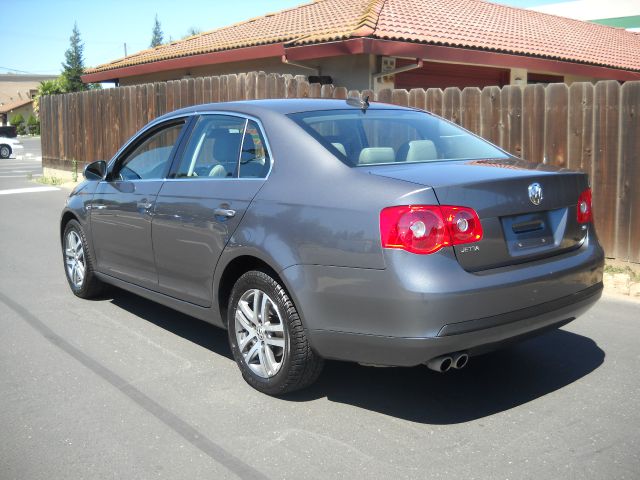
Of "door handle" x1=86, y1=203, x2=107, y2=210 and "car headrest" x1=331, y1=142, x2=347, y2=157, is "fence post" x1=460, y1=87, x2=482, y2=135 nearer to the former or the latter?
"door handle" x1=86, y1=203, x2=107, y2=210

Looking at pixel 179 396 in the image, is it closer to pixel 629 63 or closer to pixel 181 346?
pixel 181 346

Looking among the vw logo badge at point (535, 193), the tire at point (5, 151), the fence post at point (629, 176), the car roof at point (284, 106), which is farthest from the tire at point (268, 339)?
the tire at point (5, 151)

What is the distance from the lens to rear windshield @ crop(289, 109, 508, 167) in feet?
14.5

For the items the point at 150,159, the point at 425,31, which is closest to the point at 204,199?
the point at 150,159

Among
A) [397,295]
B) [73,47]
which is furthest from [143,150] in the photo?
[73,47]

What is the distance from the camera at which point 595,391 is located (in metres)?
4.43

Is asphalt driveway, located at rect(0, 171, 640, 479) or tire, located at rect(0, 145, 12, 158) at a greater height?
tire, located at rect(0, 145, 12, 158)

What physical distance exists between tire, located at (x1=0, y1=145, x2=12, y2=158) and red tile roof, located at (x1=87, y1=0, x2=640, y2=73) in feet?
56.4

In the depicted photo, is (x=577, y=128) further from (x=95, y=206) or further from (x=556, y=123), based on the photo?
(x=95, y=206)

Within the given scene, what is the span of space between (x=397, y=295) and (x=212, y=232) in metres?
1.51

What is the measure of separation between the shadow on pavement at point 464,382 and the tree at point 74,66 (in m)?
92.6

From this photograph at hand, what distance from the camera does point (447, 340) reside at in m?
3.63

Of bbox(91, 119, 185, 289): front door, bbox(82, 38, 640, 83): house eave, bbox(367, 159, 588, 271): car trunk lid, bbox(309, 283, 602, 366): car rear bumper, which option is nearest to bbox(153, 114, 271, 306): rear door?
bbox(91, 119, 185, 289): front door

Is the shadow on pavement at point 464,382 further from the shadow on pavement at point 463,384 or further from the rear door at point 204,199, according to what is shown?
the rear door at point 204,199
